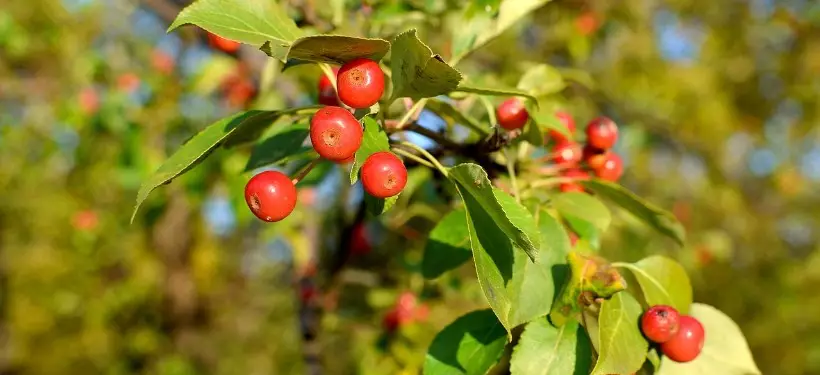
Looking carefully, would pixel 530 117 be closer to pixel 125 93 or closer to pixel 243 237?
pixel 125 93

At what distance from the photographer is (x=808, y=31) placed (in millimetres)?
8820

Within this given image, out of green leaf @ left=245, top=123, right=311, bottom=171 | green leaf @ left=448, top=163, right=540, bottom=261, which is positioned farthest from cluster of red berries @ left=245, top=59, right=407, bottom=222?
green leaf @ left=245, top=123, right=311, bottom=171

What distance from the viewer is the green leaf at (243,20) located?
1.09 m

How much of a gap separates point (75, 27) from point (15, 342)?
352 inches

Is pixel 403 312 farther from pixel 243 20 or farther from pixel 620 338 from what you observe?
pixel 243 20

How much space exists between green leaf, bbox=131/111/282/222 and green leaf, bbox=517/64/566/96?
669mm

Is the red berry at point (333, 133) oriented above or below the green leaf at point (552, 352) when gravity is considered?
above

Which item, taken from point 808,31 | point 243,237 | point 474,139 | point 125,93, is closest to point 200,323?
point 243,237

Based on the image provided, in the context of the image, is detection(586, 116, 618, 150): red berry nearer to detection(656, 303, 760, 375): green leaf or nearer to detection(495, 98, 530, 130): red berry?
detection(495, 98, 530, 130): red berry

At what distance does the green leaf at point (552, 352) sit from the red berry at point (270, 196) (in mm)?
479

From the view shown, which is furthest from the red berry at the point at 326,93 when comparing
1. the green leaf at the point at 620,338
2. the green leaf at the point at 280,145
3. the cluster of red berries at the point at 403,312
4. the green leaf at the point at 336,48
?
the cluster of red berries at the point at 403,312

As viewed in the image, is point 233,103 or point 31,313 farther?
point 31,313

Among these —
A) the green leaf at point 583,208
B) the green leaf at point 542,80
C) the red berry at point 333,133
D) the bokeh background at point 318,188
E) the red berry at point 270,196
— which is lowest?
the bokeh background at point 318,188

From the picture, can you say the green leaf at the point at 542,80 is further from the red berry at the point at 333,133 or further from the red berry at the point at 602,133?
the red berry at the point at 333,133
